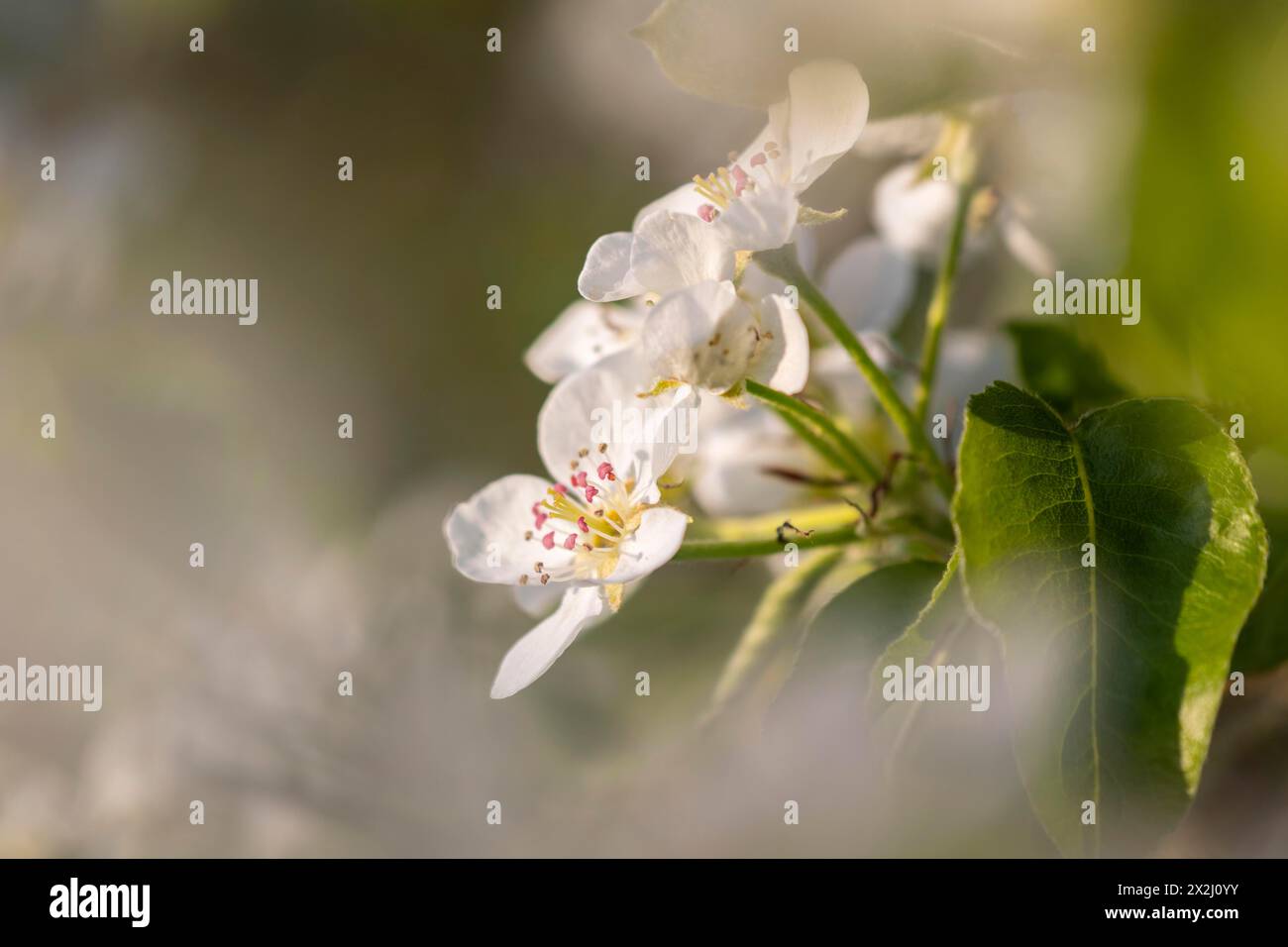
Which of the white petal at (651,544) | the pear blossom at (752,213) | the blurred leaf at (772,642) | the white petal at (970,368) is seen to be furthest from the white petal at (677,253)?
the white petal at (970,368)

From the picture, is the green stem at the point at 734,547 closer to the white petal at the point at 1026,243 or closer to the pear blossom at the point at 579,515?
the pear blossom at the point at 579,515

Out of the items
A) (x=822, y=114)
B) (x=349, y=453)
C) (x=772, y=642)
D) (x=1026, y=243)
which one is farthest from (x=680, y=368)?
(x=349, y=453)

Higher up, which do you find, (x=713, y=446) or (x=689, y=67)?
(x=689, y=67)

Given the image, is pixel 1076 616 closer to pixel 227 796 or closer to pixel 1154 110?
pixel 1154 110

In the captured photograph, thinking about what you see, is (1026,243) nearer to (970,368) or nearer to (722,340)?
(970,368)

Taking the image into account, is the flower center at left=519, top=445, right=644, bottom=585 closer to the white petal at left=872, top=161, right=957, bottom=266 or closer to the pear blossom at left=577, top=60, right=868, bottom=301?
the pear blossom at left=577, top=60, right=868, bottom=301

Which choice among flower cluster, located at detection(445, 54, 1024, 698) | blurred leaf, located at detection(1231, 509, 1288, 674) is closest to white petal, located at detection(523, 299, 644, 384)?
flower cluster, located at detection(445, 54, 1024, 698)
